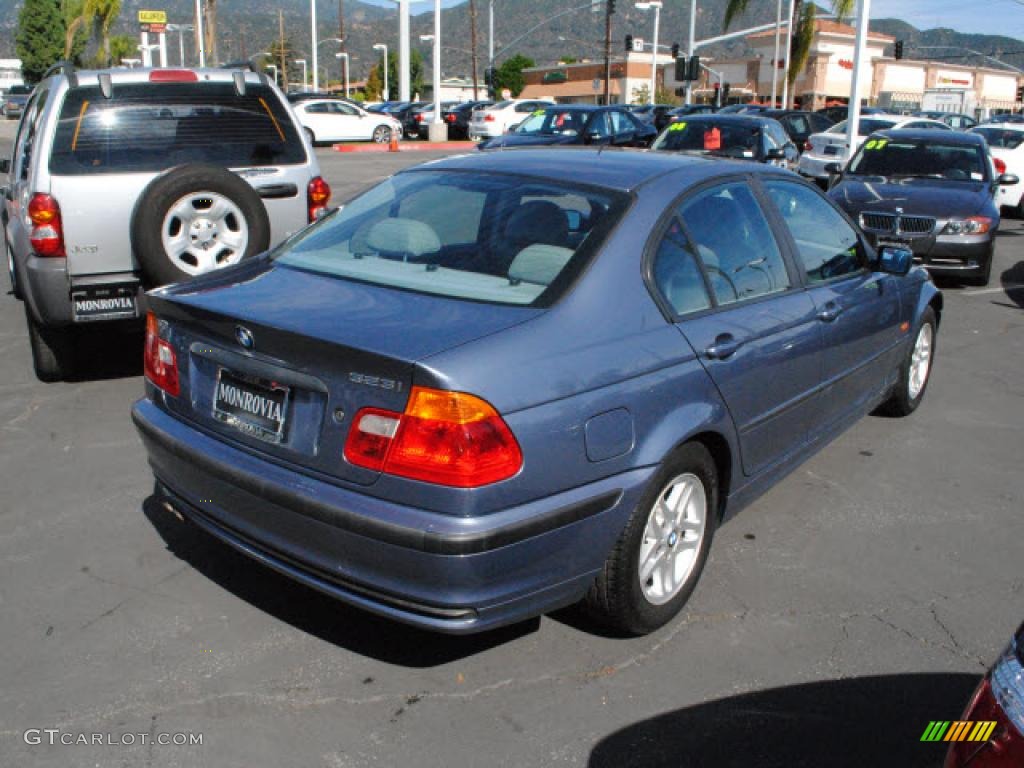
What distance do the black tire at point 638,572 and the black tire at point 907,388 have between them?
2.61 m

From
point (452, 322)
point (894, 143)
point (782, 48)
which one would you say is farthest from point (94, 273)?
point (782, 48)

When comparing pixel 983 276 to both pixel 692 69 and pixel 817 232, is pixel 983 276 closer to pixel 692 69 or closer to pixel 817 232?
pixel 817 232

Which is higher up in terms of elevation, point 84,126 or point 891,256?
point 84,126

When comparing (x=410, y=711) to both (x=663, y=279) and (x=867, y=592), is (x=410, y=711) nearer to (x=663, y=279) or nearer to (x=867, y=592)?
(x=663, y=279)

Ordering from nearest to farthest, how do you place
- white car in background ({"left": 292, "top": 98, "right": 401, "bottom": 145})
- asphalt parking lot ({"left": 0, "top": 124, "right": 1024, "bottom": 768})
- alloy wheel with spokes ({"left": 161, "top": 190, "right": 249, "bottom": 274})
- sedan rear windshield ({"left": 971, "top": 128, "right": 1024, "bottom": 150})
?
1. asphalt parking lot ({"left": 0, "top": 124, "right": 1024, "bottom": 768})
2. alloy wheel with spokes ({"left": 161, "top": 190, "right": 249, "bottom": 274})
3. sedan rear windshield ({"left": 971, "top": 128, "right": 1024, "bottom": 150})
4. white car in background ({"left": 292, "top": 98, "right": 401, "bottom": 145})

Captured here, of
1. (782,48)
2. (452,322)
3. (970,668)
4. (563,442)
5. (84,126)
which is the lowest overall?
(970,668)

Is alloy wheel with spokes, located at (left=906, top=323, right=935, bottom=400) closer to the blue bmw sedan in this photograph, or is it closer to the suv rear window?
the blue bmw sedan

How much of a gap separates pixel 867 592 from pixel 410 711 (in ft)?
6.28

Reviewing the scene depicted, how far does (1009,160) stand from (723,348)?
53.0 ft

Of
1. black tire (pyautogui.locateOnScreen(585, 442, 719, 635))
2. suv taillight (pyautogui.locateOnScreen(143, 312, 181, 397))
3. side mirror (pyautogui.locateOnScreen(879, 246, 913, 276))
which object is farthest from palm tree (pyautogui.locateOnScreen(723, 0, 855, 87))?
suv taillight (pyautogui.locateOnScreen(143, 312, 181, 397))

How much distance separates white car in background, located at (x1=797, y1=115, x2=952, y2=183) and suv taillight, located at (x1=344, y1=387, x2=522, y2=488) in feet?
47.5

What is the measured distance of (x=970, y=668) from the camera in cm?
341

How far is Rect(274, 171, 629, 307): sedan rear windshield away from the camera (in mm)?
3387

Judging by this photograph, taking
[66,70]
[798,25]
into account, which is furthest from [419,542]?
[798,25]
